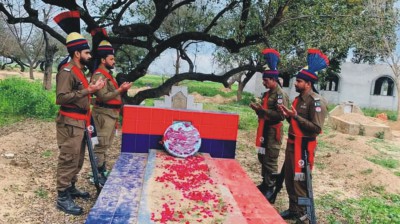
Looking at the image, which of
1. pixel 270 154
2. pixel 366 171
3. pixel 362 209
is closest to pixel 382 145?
pixel 366 171

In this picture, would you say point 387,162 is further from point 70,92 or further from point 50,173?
point 70,92

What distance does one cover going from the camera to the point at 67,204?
4.66m

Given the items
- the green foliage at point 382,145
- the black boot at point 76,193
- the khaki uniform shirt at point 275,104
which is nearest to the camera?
the black boot at point 76,193

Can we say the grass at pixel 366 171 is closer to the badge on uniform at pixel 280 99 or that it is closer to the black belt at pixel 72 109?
the badge on uniform at pixel 280 99

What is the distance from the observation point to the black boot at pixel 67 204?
461 centimetres

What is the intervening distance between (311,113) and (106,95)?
281 centimetres

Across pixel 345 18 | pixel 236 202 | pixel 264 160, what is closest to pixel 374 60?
pixel 345 18

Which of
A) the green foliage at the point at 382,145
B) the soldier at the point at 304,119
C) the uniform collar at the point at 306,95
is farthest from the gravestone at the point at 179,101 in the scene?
the green foliage at the point at 382,145

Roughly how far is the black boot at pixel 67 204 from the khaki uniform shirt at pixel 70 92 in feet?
2.93

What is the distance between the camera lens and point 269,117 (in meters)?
5.73

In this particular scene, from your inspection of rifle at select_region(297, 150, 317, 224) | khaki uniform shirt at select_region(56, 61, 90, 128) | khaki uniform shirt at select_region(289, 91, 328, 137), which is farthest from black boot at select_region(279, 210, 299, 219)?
khaki uniform shirt at select_region(56, 61, 90, 128)

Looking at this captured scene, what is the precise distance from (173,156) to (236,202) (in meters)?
1.70

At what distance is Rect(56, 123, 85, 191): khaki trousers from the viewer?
466cm

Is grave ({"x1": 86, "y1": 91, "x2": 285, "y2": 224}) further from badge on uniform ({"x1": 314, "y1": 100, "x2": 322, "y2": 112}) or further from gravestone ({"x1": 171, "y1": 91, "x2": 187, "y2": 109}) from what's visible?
badge on uniform ({"x1": 314, "y1": 100, "x2": 322, "y2": 112})
